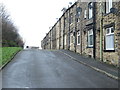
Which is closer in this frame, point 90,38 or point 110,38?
point 110,38

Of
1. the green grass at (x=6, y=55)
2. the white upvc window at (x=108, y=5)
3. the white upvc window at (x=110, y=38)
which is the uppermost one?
the white upvc window at (x=108, y=5)

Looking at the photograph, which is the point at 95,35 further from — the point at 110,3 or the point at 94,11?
the point at 110,3

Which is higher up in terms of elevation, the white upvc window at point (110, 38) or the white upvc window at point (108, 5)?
the white upvc window at point (108, 5)

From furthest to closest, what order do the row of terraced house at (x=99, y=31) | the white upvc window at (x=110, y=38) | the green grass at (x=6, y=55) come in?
the green grass at (x=6, y=55) < the white upvc window at (x=110, y=38) < the row of terraced house at (x=99, y=31)

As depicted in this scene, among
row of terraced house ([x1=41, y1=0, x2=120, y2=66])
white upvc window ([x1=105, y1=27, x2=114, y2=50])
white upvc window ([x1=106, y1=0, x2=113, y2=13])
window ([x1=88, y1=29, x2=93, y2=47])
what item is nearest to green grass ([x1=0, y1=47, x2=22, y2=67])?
row of terraced house ([x1=41, y1=0, x2=120, y2=66])

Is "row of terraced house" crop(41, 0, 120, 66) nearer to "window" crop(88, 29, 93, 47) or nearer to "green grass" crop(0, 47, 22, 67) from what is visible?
"window" crop(88, 29, 93, 47)

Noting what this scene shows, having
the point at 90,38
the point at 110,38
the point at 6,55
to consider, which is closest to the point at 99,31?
the point at 110,38

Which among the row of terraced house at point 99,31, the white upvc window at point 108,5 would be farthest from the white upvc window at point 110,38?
the white upvc window at point 108,5

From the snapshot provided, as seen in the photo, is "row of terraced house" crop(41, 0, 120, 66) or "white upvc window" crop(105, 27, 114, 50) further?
"white upvc window" crop(105, 27, 114, 50)

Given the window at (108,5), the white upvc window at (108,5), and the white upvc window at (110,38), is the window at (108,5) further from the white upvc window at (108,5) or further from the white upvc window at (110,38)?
the white upvc window at (110,38)

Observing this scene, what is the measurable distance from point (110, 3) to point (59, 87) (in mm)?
10309

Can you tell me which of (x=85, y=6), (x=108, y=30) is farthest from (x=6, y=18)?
(x=108, y=30)

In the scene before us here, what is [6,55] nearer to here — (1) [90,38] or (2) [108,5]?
(1) [90,38]

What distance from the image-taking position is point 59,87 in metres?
9.20
